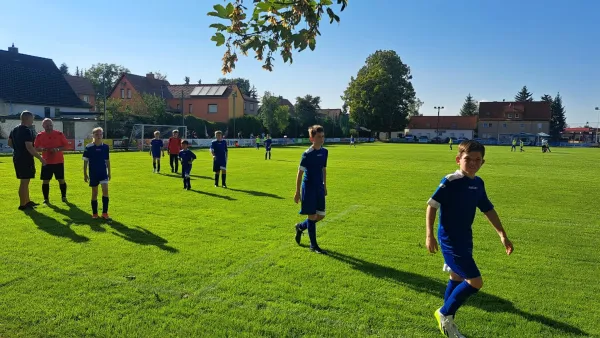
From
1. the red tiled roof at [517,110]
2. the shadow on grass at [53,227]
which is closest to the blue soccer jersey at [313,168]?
the shadow on grass at [53,227]

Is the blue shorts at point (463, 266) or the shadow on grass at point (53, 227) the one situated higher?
the blue shorts at point (463, 266)

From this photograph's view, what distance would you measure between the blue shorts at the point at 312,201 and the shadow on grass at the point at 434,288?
70 cm

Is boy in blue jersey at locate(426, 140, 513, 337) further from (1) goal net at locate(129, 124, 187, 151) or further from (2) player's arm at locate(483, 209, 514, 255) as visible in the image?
(1) goal net at locate(129, 124, 187, 151)

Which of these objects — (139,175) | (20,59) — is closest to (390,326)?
(139,175)

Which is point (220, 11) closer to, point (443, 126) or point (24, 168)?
point (24, 168)

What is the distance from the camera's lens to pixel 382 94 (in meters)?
79.5

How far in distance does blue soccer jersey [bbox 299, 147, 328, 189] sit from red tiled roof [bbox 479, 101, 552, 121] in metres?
95.9

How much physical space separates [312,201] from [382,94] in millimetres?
76318

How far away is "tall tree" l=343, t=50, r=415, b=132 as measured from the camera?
263 feet

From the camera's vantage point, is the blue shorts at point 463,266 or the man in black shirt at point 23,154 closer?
the blue shorts at point 463,266

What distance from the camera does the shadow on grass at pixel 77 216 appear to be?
778 centimetres

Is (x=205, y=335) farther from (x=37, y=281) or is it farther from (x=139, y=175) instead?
(x=139, y=175)

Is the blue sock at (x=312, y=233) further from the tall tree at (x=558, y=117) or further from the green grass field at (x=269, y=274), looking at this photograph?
the tall tree at (x=558, y=117)

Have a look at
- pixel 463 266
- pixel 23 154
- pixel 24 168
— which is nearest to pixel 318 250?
pixel 463 266
